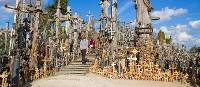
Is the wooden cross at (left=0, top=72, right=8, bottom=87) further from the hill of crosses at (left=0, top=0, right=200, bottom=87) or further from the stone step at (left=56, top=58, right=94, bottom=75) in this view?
the stone step at (left=56, top=58, right=94, bottom=75)

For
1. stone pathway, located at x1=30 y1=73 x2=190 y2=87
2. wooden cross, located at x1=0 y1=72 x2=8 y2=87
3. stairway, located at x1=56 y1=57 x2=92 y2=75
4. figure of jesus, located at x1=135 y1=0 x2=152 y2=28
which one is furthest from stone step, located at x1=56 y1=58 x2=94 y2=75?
wooden cross, located at x1=0 y1=72 x2=8 y2=87

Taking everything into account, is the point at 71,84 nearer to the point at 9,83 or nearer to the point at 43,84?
the point at 43,84

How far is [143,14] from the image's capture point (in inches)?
766

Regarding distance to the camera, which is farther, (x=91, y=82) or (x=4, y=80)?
(x=91, y=82)

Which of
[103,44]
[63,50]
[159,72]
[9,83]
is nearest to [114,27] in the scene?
[103,44]

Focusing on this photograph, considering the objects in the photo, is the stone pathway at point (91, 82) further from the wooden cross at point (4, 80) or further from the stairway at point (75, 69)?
the wooden cross at point (4, 80)

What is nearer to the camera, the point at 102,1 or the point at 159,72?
the point at 159,72

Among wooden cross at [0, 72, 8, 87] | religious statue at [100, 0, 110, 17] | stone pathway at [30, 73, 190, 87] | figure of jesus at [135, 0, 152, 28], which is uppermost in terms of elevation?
religious statue at [100, 0, 110, 17]

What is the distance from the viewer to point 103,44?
23922 mm

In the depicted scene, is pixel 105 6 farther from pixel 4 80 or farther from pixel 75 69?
pixel 4 80

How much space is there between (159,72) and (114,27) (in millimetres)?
7675

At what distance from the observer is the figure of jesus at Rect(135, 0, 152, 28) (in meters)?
19.2

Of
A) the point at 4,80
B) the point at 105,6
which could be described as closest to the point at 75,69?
the point at 105,6

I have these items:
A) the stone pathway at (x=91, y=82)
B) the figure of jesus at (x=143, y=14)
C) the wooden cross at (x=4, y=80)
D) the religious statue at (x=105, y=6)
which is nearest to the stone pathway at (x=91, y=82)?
the stone pathway at (x=91, y=82)
